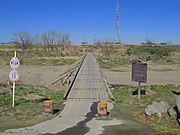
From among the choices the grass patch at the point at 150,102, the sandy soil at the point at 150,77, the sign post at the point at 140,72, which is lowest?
the sandy soil at the point at 150,77

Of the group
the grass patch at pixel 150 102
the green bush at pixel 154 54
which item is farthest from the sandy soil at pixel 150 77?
the green bush at pixel 154 54

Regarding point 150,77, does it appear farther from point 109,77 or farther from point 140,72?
point 140,72

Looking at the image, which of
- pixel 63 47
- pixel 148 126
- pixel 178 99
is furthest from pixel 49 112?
pixel 63 47

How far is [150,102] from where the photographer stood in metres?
12.8

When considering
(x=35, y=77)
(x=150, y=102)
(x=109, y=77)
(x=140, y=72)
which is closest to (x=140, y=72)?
(x=140, y=72)

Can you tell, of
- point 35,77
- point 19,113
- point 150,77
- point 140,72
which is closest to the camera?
point 19,113

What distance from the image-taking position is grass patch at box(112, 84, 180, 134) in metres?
9.23

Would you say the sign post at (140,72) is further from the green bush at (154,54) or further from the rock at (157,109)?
the green bush at (154,54)

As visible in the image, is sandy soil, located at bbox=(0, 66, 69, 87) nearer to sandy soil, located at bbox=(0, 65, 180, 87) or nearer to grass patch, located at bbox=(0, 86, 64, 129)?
sandy soil, located at bbox=(0, 65, 180, 87)

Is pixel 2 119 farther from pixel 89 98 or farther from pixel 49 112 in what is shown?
pixel 89 98

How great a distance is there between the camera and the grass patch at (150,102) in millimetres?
9234

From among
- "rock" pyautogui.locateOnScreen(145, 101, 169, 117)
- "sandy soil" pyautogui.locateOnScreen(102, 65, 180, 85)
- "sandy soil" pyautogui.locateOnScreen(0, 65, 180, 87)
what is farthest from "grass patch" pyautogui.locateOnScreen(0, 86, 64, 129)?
"sandy soil" pyautogui.locateOnScreen(102, 65, 180, 85)

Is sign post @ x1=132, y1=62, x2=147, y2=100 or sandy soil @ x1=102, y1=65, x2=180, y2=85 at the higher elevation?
sign post @ x1=132, y1=62, x2=147, y2=100

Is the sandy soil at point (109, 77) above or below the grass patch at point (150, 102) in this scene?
below
